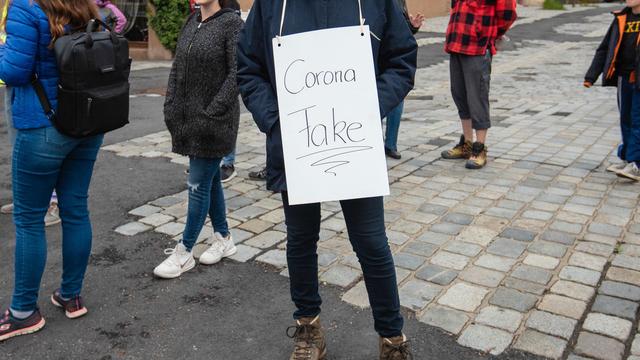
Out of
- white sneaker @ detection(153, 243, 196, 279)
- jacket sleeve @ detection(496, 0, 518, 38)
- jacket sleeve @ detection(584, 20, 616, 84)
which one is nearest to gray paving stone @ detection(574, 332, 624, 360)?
white sneaker @ detection(153, 243, 196, 279)

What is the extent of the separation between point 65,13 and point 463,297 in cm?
258

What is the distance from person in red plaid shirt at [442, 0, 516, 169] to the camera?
20.0 feet

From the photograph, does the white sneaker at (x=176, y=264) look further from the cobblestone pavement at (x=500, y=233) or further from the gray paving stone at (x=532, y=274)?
the gray paving stone at (x=532, y=274)

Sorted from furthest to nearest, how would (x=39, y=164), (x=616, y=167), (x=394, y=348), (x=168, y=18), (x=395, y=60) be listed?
(x=168, y=18)
(x=616, y=167)
(x=39, y=164)
(x=394, y=348)
(x=395, y=60)

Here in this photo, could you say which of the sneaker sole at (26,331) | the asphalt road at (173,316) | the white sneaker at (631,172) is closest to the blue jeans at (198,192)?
the asphalt road at (173,316)

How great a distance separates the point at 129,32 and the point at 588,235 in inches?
579

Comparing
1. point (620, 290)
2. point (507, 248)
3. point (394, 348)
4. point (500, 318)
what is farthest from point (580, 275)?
point (394, 348)

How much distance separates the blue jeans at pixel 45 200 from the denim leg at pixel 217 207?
0.89 m

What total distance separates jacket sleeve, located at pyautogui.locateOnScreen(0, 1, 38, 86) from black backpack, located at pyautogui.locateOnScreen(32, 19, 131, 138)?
101 millimetres

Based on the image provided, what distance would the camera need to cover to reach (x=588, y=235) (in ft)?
14.7

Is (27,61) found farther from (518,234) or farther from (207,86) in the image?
(518,234)

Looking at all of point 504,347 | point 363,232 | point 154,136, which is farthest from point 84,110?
point 154,136

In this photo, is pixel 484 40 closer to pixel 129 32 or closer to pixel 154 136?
pixel 154 136

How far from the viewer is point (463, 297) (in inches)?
140
